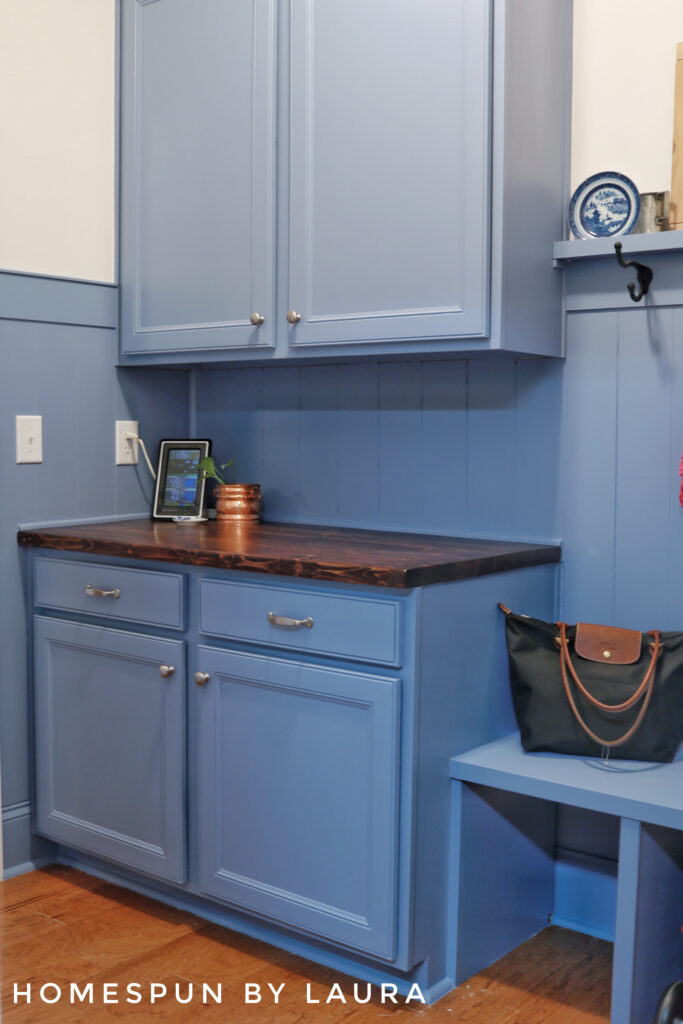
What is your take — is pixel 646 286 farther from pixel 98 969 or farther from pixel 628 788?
pixel 98 969

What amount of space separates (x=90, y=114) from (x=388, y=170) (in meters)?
0.93

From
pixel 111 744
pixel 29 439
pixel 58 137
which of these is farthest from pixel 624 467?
pixel 58 137

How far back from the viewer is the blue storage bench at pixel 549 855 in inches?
70.1

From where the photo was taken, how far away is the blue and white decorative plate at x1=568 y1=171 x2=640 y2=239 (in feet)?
6.89

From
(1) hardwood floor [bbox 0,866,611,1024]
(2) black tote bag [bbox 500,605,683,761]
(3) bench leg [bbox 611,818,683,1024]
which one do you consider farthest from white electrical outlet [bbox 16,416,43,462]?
(3) bench leg [bbox 611,818,683,1024]

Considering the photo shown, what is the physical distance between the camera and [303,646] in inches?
78.7

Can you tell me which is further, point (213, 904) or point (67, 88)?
point (67, 88)

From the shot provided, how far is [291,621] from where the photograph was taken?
6.55 feet

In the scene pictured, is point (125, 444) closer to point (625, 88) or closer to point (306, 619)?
point (306, 619)

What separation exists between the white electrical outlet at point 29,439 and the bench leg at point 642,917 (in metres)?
1.59

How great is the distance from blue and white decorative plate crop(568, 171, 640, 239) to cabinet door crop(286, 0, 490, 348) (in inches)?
10.7

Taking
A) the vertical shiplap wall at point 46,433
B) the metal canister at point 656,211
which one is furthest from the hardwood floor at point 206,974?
the metal canister at point 656,211

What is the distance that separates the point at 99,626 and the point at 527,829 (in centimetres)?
104

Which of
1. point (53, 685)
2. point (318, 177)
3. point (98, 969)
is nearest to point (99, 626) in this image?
point (53, 685)
